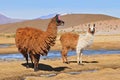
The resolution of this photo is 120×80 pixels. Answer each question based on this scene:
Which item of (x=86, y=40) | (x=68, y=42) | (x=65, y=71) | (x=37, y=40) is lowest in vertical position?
(x=65, y=71)

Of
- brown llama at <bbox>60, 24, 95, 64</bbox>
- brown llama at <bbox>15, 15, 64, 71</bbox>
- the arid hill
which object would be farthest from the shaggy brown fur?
the arid hill

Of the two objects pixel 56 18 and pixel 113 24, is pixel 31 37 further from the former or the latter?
pixel 113 24

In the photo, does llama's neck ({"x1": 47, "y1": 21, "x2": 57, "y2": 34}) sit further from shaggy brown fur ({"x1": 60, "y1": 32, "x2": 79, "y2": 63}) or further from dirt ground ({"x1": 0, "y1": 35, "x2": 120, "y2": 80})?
shaggy brown fur ({"x1": 60, "y1": 32, "x2": 79, "y2": 63})

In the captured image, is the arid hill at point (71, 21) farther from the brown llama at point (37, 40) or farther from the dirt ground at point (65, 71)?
the brown llama at point (37, 40)

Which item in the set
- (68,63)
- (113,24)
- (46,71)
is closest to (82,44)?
(68,63)

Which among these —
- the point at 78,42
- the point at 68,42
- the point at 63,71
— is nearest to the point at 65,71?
the point at 63,71

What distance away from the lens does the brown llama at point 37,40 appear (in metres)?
17.2

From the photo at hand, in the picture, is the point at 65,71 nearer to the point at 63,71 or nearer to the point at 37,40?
the point at 63,71

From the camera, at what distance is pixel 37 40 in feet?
57.8

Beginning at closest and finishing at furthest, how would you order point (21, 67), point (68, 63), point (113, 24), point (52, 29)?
point (52, 29), point (21, 67), point (68, 63), point (113, 24)

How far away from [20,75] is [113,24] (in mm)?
54024

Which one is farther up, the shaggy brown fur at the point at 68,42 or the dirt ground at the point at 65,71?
the shaggy brown fur at the point at 68,42

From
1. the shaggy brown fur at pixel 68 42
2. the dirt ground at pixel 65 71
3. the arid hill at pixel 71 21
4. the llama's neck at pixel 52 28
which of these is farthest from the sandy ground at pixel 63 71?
the arid hill at pixel 71 21

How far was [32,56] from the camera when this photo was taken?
17.9m
